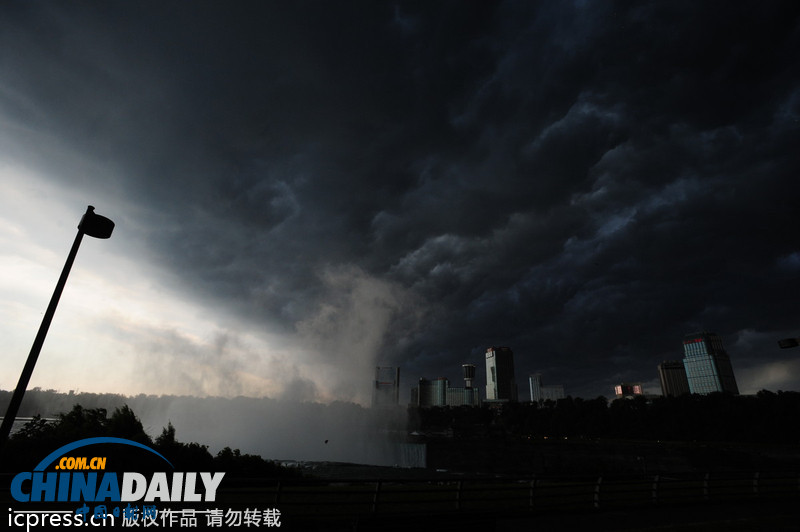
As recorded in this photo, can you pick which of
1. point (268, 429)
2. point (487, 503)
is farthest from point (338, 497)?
point (268, 429)

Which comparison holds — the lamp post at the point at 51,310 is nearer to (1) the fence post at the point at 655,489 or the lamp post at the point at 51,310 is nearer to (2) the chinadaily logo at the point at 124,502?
(2) the chinadaily logo at the point at 124,502

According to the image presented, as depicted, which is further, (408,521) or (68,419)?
(68,419)

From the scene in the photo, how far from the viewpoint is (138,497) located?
35.0ft

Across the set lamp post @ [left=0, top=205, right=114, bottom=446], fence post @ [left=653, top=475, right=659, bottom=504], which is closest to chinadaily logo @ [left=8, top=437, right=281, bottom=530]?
lamp post @ [left=0, top=205, right=114, bottom=446]

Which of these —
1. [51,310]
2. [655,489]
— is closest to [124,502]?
[51,310]

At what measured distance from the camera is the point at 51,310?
6746 millimetres

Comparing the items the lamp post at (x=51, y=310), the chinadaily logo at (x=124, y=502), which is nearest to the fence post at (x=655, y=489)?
the chinadaily logo at (x=124, y=502)

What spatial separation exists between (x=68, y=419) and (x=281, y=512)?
33.4 metres

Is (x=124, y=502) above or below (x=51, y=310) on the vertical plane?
below

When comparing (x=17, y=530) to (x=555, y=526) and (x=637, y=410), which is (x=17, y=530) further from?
(x=637, y=410)

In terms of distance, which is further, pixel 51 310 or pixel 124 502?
pixel 124 502

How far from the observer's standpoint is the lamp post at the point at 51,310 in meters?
6.07

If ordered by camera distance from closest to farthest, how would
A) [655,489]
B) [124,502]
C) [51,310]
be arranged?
[51,310] → [124,502] → [655,489]

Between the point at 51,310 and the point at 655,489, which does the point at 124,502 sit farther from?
the point at 655,489
